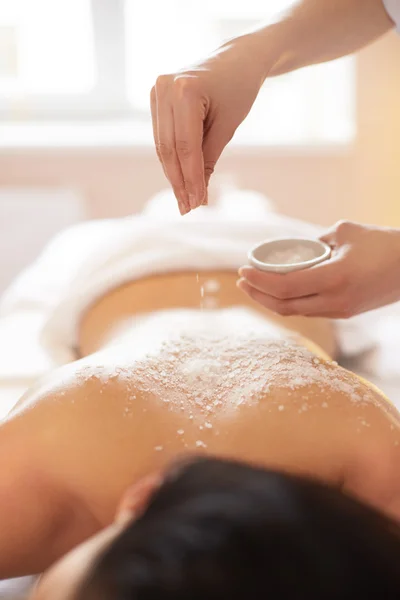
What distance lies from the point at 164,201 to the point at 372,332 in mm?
993

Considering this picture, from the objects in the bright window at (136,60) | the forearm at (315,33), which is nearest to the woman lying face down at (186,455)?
the forearm at (315,33)

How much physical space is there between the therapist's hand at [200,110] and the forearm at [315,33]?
0.04m

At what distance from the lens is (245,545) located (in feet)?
1.47

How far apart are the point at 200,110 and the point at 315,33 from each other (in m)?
0.41

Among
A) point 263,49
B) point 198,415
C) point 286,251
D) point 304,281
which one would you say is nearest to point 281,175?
point 263,49

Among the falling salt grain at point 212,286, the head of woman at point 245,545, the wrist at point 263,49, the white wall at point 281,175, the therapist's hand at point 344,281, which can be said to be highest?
the wrist at point 263,49

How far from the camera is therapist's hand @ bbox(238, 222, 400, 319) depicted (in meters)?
1.11

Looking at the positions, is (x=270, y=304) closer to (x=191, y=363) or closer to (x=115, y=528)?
(x=191, y=363)

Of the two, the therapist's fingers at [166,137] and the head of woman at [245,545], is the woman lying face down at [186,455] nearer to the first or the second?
the head of woman at [245,545]

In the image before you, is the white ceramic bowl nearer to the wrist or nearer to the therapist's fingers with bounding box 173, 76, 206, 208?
the therapist's fingers with bounding box 173, 76, 206, 208

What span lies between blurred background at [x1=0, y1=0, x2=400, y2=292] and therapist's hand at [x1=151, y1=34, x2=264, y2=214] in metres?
2.07

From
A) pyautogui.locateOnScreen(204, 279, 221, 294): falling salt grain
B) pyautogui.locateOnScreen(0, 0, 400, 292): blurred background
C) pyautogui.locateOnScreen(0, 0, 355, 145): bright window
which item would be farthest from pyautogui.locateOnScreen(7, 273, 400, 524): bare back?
pyautogui.locateOnScreen(0, 0, 355, 145): bright window

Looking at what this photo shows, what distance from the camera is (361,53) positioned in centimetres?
313

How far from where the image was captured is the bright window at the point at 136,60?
10.8ft
